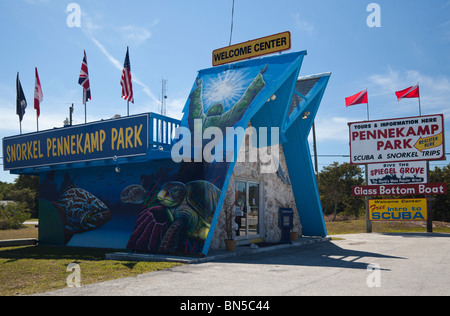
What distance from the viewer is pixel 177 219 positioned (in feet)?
39.7

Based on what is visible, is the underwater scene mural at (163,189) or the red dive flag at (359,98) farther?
the red dive flag at (359,98)

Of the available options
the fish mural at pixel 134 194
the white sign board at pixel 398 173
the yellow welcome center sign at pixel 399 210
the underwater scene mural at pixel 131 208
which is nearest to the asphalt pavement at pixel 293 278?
the underwater scene mural at pixel 131 208

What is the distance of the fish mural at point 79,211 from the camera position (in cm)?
1580

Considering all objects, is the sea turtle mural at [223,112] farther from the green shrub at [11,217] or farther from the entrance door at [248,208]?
the green shrub at [11,217]

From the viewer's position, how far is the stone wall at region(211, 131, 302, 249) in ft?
46.0

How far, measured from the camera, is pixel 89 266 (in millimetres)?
10031

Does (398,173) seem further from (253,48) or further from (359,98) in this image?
(253,48)

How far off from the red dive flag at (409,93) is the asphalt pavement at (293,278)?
18.4 meters

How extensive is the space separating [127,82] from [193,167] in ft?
21.5

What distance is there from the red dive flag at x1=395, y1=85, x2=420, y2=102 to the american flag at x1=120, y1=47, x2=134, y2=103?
1954 cm

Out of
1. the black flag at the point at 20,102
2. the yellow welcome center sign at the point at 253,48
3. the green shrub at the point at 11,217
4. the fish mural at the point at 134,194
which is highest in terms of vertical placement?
the yellow welcome center sign at the point at 253,48

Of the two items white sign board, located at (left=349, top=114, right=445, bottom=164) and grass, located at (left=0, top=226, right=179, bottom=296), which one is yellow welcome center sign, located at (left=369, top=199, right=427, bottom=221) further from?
grass, located at (left=0, top=226, right=179, bottom=296)


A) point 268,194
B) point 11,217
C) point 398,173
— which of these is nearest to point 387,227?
point 398,173
